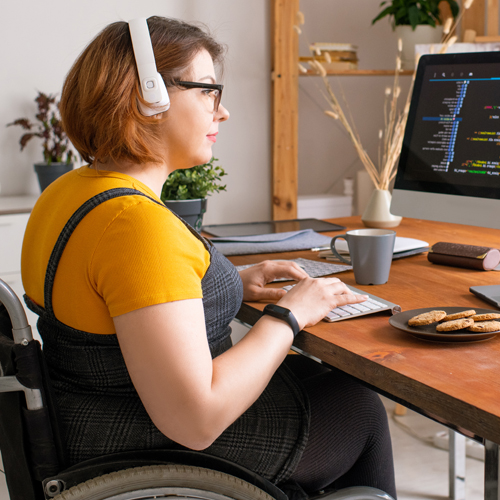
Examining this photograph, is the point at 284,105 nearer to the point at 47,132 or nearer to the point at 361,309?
the point at 47,132

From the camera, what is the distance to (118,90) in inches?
34.3

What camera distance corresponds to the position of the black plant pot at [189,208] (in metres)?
1.53

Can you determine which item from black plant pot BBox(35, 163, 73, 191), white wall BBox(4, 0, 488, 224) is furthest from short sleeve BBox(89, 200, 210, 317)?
white wall BBox(4, 0, 488, 224)

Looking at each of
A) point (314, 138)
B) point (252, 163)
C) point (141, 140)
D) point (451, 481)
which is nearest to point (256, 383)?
point (141, 140)

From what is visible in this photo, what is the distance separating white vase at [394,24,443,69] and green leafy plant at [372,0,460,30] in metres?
0.03

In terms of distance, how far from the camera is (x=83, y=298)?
0.78m

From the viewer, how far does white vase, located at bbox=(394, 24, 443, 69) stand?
9.16 ft

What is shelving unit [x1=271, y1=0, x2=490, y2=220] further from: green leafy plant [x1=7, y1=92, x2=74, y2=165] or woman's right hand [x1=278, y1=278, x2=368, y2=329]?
woman's right hand [x1=278, y1=278, x2=368, y2=329]

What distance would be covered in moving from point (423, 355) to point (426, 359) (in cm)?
2

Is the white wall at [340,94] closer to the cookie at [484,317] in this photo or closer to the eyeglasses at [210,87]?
the eyeglasses at [210,87]

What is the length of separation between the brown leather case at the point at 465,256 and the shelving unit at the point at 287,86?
1517 mm

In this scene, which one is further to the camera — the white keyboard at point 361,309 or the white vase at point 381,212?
the white vase at point 381,212

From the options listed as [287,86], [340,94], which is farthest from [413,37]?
[287,86]

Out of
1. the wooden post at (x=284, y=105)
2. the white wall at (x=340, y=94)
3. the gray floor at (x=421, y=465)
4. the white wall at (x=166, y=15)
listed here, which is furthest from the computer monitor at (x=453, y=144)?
the white wall at (x=340, y=94)
